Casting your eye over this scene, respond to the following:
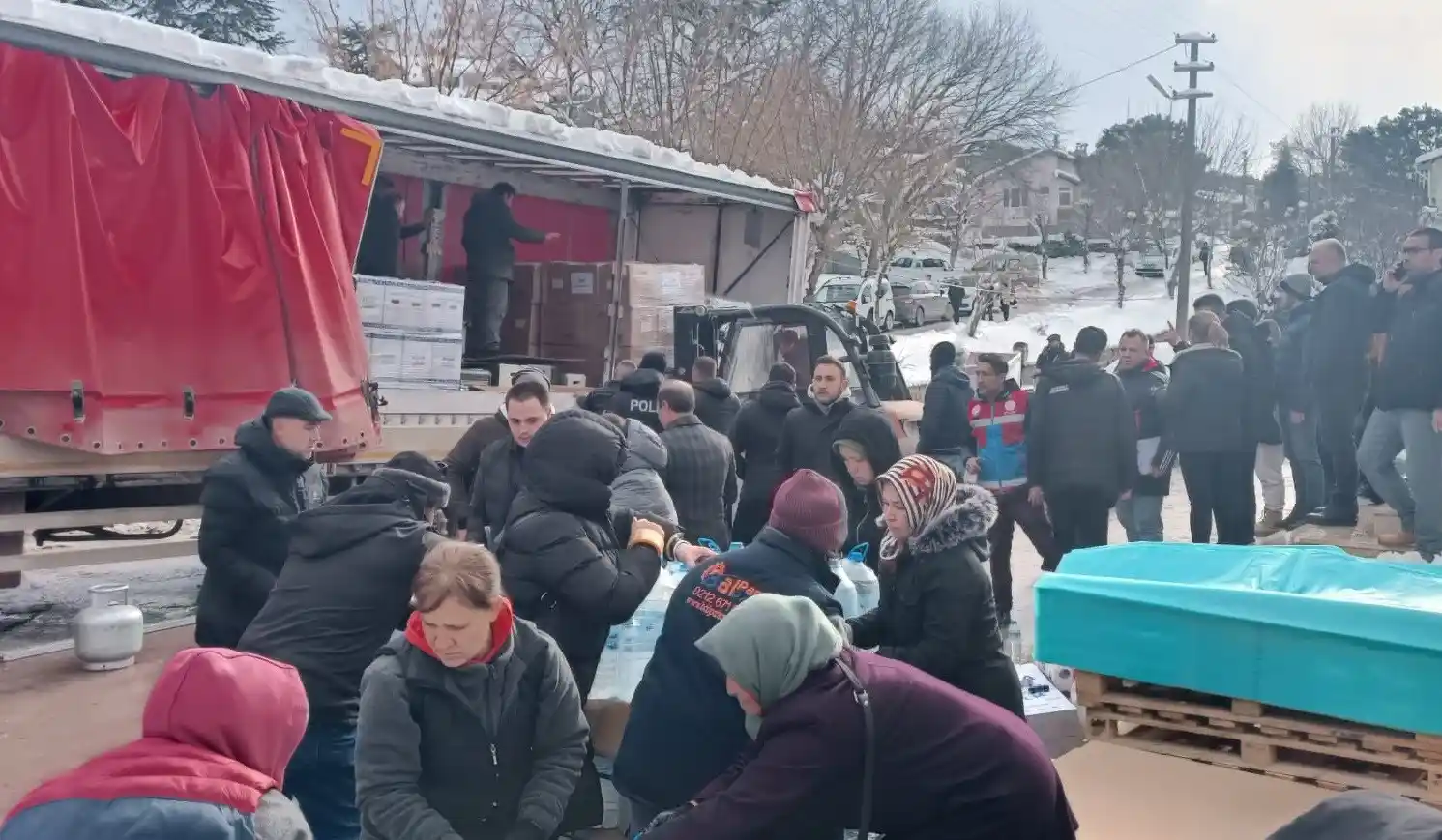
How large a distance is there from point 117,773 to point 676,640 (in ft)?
5.51

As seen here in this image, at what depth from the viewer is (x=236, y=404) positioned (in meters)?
6.69

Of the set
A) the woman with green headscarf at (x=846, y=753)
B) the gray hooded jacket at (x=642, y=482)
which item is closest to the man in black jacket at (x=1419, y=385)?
the gray hooded jacket at (x=642, y=482)

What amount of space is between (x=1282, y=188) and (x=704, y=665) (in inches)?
2060

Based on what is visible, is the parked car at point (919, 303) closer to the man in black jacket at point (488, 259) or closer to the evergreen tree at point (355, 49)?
the evergreen tree at point (355, 49)

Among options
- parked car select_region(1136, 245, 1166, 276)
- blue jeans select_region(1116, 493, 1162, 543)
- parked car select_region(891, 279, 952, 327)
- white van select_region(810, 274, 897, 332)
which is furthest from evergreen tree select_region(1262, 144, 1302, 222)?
blue jeans select_region(1116, 493, 1162, 543)

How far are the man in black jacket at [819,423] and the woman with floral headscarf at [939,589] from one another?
8.85 feet

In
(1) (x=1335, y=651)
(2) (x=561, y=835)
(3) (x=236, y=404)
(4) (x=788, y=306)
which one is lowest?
(2) (x=561, y=835)

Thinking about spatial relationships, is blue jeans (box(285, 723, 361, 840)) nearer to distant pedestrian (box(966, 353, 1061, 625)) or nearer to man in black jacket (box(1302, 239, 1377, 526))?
distant pedestrian (box(966, 353, 1061, 625))

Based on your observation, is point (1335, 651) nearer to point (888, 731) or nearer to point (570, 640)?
point (888, 731)

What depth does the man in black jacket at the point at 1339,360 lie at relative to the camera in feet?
26.0

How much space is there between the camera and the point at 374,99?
7.48 m

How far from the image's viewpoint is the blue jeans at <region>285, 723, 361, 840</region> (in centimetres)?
368


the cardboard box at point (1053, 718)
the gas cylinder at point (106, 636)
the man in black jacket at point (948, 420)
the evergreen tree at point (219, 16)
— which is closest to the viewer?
the cardboard box at point (1053, 718)

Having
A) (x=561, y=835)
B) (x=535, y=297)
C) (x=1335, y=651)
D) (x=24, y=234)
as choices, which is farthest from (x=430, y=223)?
(x=1335, y=651)
